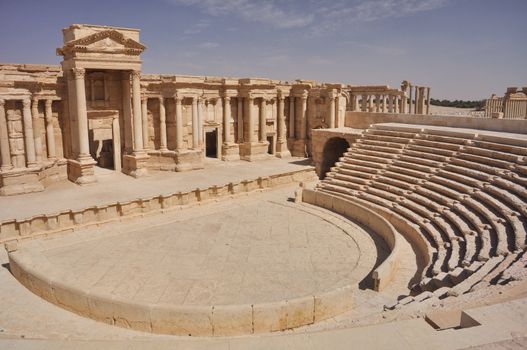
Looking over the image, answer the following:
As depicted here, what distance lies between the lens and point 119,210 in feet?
53.4

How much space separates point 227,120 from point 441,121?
1244cm

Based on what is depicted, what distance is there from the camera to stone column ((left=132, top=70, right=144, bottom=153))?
71.1 feet

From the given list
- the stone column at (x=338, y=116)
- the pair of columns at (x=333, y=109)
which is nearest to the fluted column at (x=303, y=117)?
the pair of columns at (x=333, y=109)

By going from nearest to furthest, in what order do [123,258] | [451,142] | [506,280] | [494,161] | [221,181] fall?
[506,280] → [123,258] → [494,161] → [451,142] → [221,181]

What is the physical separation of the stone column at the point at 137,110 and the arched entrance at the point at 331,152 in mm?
10025

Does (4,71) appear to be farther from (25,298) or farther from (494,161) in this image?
(494,161)

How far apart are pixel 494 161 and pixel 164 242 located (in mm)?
11734

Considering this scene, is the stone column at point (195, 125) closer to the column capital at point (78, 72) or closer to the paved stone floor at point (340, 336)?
the column capital at point (78, 72)

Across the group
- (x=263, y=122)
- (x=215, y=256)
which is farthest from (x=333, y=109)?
(x=215, y=256)

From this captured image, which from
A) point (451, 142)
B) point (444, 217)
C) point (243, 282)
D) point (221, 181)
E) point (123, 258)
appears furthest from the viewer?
point (221, 181)

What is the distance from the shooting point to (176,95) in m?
23.9

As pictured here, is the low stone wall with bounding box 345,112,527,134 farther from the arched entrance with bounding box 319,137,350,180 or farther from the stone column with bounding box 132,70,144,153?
the stone column with bounding box 132,70,144,153

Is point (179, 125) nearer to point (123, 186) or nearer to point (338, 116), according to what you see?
point (123, 186)

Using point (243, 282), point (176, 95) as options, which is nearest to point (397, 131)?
point (176, 95)
